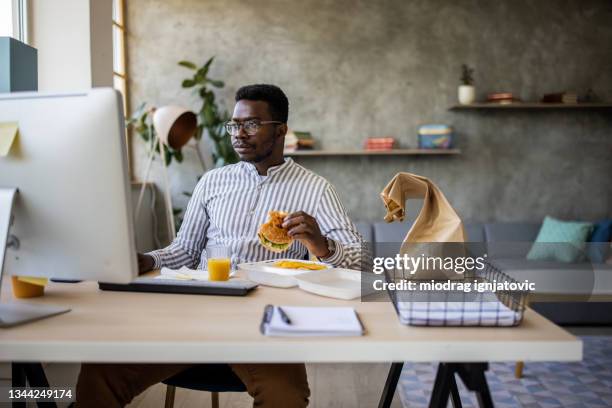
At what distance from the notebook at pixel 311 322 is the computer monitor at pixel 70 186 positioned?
0.28 m

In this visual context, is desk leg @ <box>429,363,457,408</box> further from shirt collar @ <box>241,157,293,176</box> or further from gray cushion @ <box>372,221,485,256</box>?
gray cushion @ <box>372,221,485,256</box>

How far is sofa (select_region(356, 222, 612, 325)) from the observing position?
362cm

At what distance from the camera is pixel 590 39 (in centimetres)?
484

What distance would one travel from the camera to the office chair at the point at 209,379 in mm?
1416

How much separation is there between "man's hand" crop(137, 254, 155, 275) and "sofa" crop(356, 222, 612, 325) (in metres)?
1.97

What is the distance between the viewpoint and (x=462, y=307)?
1.05m

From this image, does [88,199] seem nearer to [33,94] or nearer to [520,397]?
[33,94]

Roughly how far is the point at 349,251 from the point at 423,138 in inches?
120

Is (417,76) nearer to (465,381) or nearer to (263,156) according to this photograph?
(263,156)

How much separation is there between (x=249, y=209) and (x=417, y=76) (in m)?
3.18

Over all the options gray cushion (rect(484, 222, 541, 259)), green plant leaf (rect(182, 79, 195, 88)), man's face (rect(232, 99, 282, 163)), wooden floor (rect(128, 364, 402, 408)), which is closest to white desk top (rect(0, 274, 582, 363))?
man's face (rect(232, 99, 282, 163))

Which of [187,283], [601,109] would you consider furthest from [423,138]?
[187,283]

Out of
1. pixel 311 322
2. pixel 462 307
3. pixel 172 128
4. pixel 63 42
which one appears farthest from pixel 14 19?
pixel 462 307

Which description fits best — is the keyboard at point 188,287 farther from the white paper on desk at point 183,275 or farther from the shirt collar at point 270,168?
the shirt collar at point 270,168
